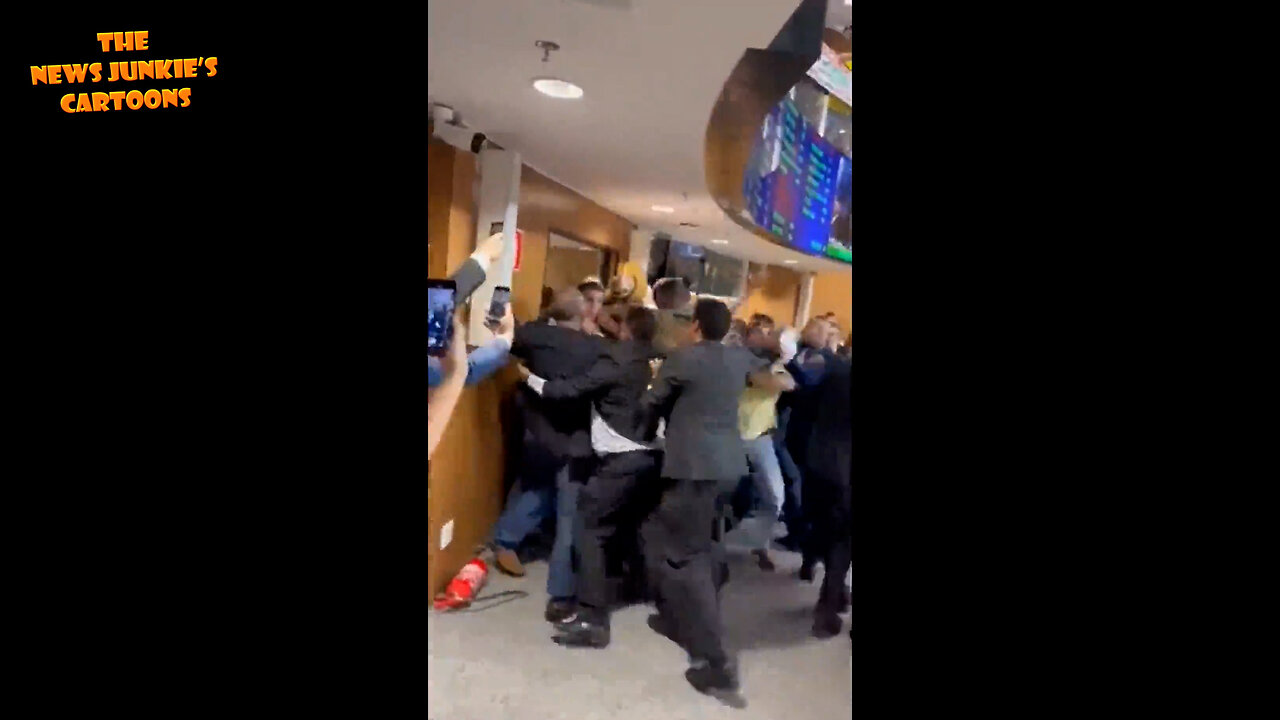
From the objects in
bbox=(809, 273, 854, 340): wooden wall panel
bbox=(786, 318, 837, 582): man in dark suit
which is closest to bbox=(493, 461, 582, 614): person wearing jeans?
bbox=(786, 318, 837, 582): man in dark suit

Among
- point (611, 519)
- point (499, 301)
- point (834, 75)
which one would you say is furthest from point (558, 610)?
point (834, 75)

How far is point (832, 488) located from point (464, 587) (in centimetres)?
59

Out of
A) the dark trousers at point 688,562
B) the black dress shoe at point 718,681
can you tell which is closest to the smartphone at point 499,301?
the dark trousers at point 688,562

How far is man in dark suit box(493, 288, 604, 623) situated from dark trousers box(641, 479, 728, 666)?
13 centimetres

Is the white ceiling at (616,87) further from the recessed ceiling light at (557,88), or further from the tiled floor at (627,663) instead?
the tiled floor at (627,663)

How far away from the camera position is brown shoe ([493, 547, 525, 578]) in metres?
1.23

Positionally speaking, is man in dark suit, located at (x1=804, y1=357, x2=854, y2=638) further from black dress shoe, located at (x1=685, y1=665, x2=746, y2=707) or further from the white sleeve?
the white sleeve
